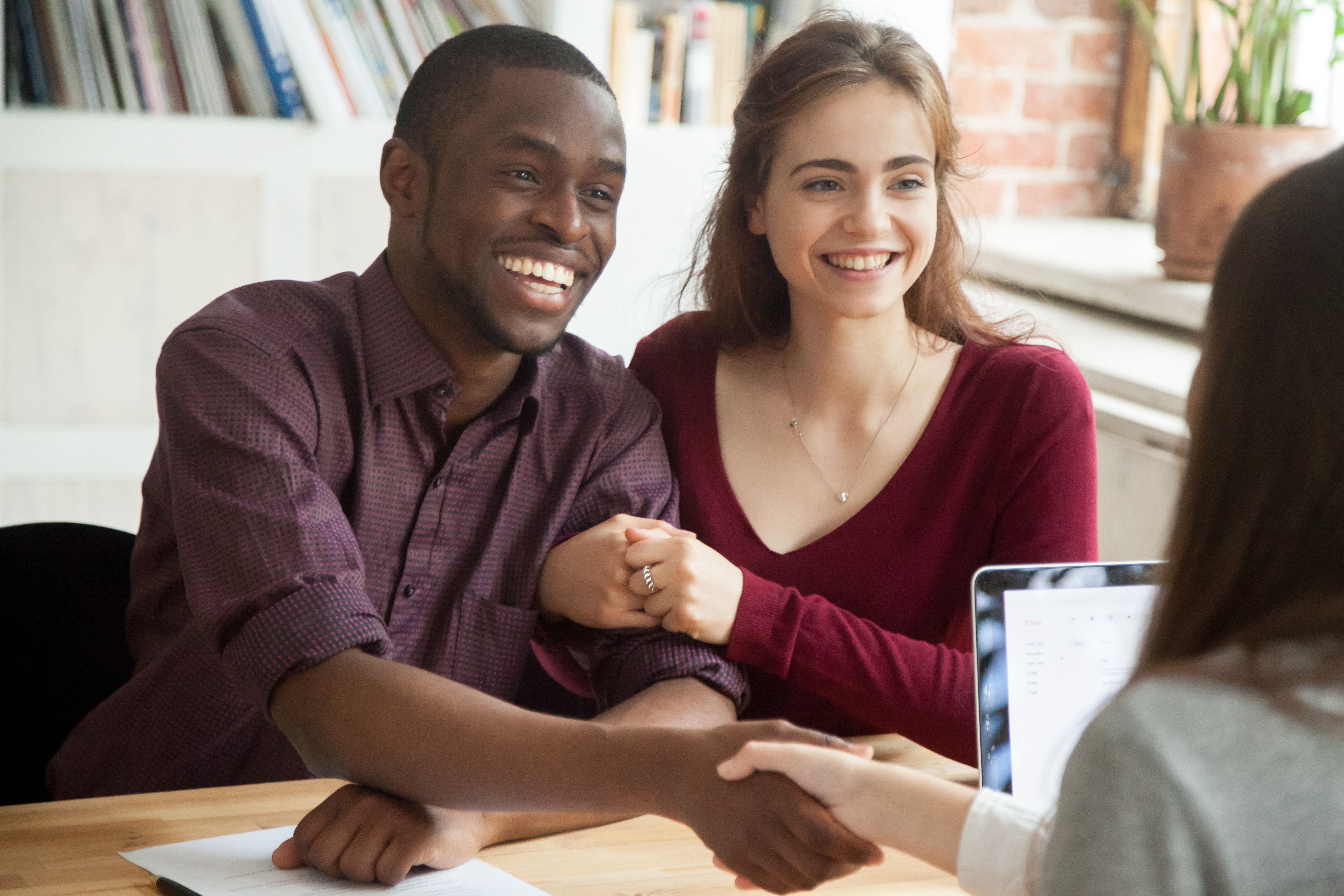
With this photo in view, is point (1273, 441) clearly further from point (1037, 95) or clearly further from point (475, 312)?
point (1037, 95)

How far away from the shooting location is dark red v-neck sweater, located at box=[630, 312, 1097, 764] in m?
1.54

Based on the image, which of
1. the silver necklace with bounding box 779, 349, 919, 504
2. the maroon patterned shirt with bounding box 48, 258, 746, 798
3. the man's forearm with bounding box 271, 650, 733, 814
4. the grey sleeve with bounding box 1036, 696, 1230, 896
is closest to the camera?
the grey sleeve with bounding box 1036, 696, 1230, 896

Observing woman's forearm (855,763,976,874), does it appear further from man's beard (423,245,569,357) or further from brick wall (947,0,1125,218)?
brick wall (947,0,1125,218)

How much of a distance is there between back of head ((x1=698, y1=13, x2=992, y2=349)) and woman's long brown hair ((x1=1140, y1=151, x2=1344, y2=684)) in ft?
3.25

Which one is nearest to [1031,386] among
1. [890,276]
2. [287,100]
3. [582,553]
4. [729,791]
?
[890,276]

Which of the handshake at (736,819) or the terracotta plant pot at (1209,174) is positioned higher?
the terracotta plant pot at (1209,174)

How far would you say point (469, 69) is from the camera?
148 centimetres

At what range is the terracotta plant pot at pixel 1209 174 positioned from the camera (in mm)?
2461

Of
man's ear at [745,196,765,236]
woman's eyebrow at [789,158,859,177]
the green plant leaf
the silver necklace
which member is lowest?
the silver necklace

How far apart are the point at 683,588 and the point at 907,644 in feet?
0.83

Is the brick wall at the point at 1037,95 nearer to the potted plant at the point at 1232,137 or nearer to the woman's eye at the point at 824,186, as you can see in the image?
the potted plant at the point at 1232,137

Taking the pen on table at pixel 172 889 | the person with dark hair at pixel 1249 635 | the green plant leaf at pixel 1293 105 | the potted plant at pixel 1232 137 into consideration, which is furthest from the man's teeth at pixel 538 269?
the green plant leaf at pixel 1293 105

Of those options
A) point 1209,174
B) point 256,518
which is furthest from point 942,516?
point 1209,174

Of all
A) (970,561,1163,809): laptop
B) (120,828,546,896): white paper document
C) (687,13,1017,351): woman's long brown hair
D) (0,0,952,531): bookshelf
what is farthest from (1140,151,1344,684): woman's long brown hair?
(0,0,952,531): bookshelf
